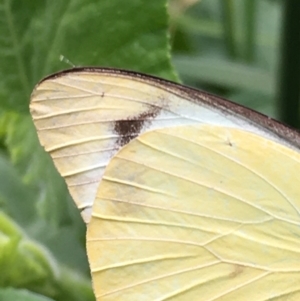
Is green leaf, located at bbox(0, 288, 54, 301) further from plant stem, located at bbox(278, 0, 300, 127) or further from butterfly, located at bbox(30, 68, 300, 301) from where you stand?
plant stem, located at bbox(278, 0, 300, 127)

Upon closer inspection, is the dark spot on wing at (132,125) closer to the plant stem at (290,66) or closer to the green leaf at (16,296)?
the green leaf at (16,296)

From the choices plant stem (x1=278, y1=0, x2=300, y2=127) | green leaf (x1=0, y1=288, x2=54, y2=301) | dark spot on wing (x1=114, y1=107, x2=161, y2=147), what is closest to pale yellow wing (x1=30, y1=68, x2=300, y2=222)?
dark spot on wing (x1=114, y1=107, x2=161, y2=147)

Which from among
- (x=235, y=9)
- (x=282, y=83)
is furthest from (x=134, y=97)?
(x=235, y=9)

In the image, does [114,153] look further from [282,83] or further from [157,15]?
[282,83]

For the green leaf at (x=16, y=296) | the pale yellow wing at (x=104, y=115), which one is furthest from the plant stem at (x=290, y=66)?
the green leaf at (x=16, y=296)

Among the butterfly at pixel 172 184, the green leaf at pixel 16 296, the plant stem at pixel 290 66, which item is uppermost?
the plant stem at pixel 290 66

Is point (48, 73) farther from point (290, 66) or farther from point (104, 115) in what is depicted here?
point (290, 66)

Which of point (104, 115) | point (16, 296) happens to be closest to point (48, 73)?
point (104, 115)
